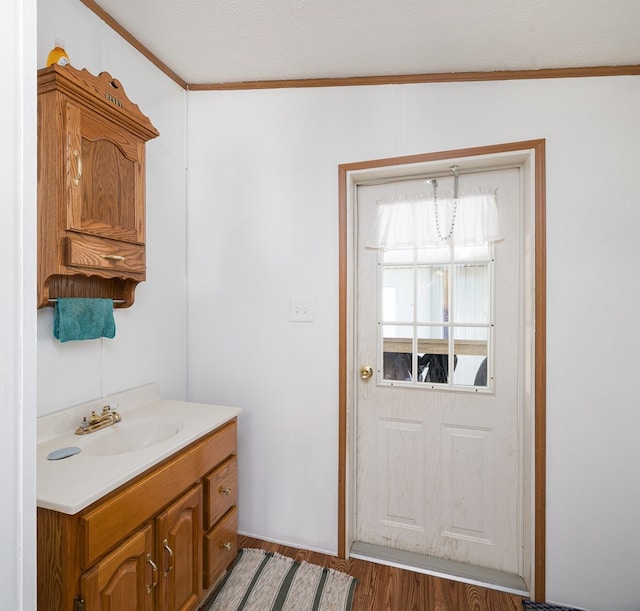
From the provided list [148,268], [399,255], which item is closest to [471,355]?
[399,255]

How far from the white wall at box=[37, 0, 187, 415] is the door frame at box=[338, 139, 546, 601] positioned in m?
0.89

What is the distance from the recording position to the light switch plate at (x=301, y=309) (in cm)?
192

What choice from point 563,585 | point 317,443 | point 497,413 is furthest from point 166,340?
point 563,585

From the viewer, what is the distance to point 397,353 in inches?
77.0

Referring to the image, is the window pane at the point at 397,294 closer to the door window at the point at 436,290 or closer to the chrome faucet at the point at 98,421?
the door window at the point at 436,290

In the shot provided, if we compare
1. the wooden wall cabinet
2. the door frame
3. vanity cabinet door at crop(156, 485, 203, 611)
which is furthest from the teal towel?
the door frame

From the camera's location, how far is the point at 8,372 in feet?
2.00

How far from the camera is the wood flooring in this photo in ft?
5.25

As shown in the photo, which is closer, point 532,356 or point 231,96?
point 532,356

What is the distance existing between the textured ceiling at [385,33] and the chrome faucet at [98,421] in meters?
1.63

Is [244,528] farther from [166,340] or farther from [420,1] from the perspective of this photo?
[420,1]

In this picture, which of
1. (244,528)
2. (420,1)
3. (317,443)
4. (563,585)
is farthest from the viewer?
(244,528)

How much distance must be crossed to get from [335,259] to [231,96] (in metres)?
1.07

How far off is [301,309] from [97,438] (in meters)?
1.04
